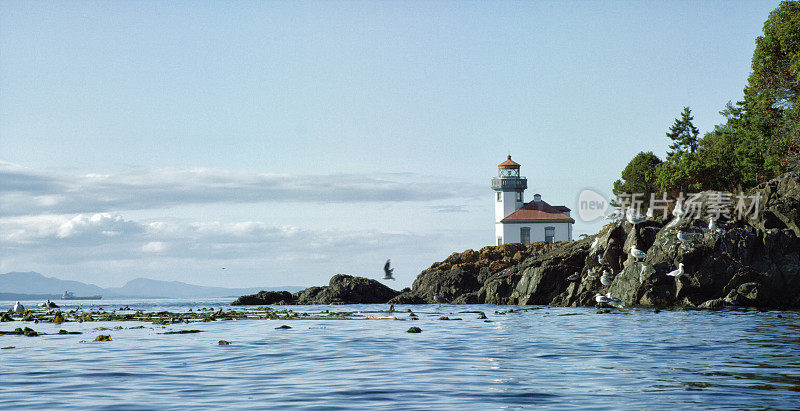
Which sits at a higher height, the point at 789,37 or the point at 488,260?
the point at 789,37

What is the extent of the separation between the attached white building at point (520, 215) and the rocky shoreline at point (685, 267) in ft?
124

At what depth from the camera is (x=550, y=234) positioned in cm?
10081

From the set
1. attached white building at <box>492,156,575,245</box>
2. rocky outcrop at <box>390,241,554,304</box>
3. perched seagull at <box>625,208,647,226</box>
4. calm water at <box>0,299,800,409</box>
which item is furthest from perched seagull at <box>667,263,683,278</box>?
attached white building at <box>492,156,575,245</box>

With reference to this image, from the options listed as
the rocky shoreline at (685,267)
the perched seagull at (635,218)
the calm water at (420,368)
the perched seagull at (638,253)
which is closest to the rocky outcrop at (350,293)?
the rocky shoreline at (685,267)

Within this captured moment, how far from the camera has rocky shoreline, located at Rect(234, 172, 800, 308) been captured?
4375 cm

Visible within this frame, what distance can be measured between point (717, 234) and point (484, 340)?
25.9 meters

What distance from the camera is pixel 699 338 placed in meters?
24.7

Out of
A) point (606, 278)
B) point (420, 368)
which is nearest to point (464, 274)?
point (606, 278)

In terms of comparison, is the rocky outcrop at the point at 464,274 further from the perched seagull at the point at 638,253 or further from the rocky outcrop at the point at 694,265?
the perched seagull at the point at 638,253

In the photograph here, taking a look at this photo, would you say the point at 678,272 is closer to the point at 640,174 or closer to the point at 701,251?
the point at 701,251

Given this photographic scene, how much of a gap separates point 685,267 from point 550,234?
184 ft

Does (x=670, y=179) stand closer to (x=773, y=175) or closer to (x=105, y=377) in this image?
(x=773, y=175)

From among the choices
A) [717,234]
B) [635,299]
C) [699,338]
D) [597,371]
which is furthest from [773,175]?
[597,371]

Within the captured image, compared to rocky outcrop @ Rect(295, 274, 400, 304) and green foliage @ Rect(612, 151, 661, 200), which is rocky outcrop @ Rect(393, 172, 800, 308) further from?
green foliage @ Rect(612, 151, 661, 200)
